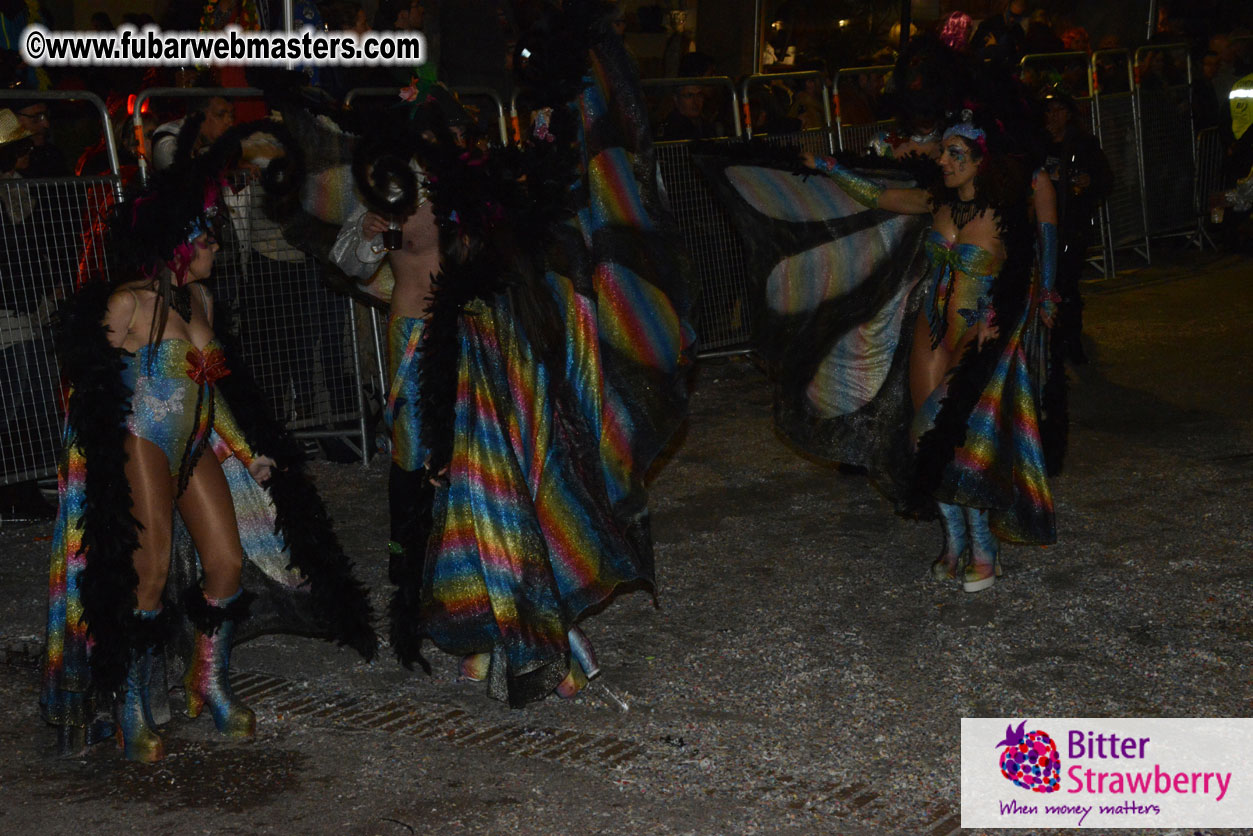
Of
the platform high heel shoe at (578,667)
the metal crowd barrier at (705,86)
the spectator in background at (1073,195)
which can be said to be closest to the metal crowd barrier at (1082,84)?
the spectator in background at (1073,195)

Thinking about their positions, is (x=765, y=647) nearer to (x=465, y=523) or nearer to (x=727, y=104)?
(x=465, y=523)

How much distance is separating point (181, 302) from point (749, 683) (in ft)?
7.48

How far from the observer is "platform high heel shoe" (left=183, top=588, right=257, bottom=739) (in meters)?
4.40

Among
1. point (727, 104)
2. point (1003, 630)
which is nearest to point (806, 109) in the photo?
point (727, 104)

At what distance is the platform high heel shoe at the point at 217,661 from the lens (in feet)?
14.4

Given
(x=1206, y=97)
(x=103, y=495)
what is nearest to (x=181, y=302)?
(x=103, y=495)

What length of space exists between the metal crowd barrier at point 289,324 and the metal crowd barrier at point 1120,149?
7.80 metres

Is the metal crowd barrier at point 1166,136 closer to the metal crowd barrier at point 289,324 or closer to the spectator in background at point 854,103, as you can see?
the spectator in background at point 854,103

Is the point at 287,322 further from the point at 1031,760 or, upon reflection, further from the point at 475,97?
the point at 1031,760

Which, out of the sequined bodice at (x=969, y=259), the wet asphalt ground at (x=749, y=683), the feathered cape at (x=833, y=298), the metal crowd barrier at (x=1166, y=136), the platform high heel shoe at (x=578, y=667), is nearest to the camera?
the wet asphalt ground at (x=749, y=683)

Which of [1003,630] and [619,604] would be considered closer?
[1003,630]

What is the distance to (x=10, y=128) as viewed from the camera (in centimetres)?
728

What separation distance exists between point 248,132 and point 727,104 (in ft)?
22.2

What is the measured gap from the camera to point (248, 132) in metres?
4.19
